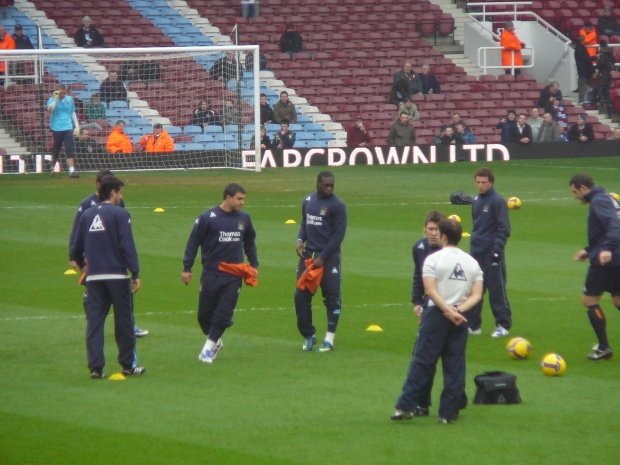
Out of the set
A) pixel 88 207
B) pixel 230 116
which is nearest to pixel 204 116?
pixel 230 116

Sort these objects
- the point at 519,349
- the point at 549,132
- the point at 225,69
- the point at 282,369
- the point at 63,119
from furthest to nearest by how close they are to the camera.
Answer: the point at 549,132
the point at 225,69
the point at 63,119
the point at 519,349
the point at 282,369

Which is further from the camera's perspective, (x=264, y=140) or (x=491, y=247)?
(x=264, y=140)

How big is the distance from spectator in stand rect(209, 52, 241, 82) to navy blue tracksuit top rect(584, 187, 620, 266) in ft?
73.4

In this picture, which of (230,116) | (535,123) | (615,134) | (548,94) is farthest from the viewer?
(548,94)

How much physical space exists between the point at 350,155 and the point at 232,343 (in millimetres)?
21576

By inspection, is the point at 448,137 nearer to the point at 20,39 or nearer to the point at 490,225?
the point at 20,39

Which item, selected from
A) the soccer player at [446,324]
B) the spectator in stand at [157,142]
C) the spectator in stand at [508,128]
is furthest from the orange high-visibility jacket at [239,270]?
the spectator in stand at [508,128]

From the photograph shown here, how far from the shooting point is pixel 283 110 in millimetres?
36531

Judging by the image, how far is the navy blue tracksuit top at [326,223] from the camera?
14.0 metres

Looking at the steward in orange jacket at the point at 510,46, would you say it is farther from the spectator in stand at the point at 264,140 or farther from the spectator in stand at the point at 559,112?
the spectator in stand at the point at 264,140

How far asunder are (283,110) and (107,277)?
79.8 feet

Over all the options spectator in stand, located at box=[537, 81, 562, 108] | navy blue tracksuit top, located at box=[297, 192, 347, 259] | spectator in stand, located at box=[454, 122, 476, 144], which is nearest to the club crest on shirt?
navy blue tracksuit top, located at box=[297, 192, 347, 259]

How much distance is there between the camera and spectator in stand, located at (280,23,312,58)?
3978cm

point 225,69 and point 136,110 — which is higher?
point 225,69
